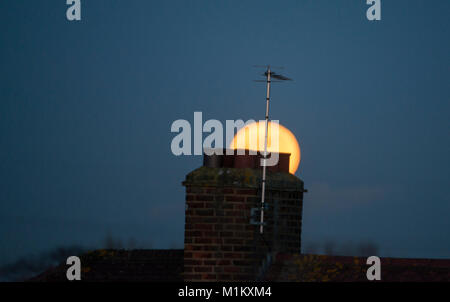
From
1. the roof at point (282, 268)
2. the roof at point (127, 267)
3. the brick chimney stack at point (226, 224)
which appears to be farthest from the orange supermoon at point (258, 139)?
the roof at point (127, 267)

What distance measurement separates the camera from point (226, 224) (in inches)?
640

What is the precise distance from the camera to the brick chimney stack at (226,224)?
1620 centimetres

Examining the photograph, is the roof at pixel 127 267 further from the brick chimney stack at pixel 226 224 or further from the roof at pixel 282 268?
the brick chimney stack at pixel 226 224

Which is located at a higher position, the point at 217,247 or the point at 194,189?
the point at 194,189

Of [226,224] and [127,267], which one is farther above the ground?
[226,224]

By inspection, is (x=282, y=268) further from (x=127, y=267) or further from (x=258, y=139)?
(x=127, y=267)

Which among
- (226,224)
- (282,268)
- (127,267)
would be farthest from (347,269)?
(127,267)

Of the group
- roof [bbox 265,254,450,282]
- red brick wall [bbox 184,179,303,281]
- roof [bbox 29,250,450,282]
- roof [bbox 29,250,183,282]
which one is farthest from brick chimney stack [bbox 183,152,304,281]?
roof [bbox 29,250,183,282]

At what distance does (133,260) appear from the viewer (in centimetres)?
1938
